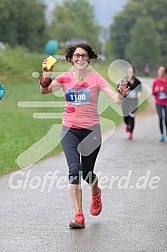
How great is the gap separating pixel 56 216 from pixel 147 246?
1.72 m

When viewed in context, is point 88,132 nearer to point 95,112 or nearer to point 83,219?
point 95,112

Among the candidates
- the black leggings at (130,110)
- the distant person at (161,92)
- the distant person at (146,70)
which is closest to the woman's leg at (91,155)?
the distant person at (161,92)

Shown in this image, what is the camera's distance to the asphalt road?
7.61 metres

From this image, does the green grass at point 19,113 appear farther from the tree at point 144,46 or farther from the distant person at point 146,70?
the tree at point 144,46

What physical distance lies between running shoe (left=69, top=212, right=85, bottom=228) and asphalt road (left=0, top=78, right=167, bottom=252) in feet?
0.22

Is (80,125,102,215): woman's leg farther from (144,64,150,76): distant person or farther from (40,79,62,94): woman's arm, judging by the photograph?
(144,64,150,76): distant person

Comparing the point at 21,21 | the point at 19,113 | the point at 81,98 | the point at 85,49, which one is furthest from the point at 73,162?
the point at 21,21

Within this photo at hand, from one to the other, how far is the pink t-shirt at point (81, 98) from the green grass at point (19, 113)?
13.1ft

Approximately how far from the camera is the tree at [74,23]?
110688 mm

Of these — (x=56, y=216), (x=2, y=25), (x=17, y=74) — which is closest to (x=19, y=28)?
Answer: (x=2, y=25)

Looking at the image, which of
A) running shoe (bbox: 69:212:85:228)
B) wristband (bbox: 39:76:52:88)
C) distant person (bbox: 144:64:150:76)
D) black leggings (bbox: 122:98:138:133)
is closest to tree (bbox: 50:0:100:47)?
distant person (bbox: 144:64:150:76)

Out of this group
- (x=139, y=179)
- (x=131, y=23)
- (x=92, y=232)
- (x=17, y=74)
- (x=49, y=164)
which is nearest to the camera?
(x=92, y=232)

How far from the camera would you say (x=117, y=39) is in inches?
5007

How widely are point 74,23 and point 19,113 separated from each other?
9780 centimetres
